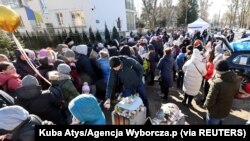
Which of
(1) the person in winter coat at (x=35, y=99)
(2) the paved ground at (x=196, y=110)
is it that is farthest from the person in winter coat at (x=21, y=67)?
(2) the paved ground at (x=196, y=110)

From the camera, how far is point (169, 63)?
5.57 metres

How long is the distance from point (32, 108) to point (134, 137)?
1.73 m

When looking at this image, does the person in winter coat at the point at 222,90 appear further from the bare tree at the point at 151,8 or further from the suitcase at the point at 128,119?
the bare tree at the point at 151,8

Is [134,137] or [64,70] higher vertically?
[64,70]

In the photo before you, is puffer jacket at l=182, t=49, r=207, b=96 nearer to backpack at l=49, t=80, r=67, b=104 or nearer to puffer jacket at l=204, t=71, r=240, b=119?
puffer jacket at l=204, t=71, r=240, b=119

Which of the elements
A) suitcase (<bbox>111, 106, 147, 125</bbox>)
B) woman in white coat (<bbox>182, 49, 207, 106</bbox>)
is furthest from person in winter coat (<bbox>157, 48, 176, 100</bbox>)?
suitcase (<bbox>111, 106, 147, 125</bbox>)

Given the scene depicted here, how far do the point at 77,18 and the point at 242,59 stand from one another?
17.9 m

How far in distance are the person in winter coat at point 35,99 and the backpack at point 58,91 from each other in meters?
0.23

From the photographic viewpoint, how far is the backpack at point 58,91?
11.5 feet

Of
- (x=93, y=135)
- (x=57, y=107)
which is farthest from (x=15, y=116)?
(x=57, y=107)

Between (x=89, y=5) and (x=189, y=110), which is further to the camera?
(x=89, y=5)

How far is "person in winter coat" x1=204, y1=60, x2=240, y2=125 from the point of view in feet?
11.0

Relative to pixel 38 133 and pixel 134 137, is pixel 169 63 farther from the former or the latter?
pixel 38 133

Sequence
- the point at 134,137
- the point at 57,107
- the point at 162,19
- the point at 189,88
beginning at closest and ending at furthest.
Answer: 1. the point at 134,137
2. the point at 57,107
3. the point at 189,88
4. the point at 162,19
